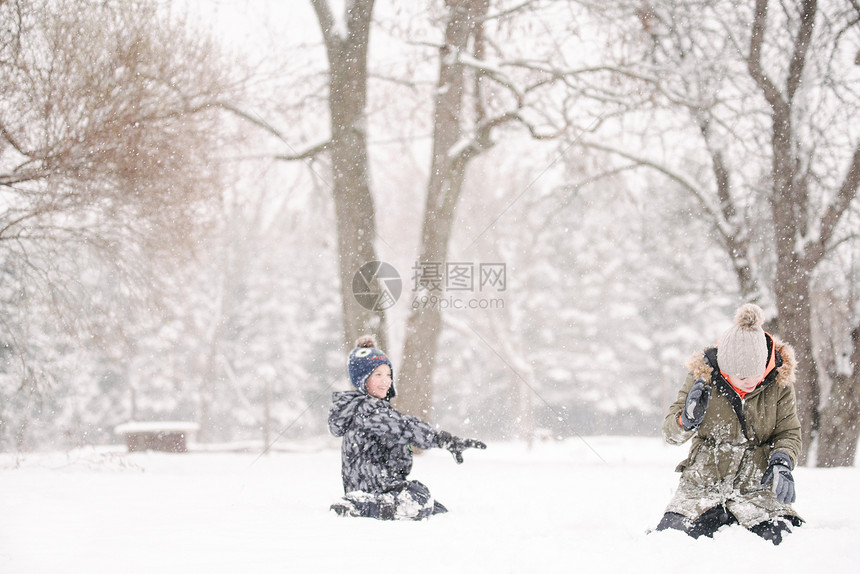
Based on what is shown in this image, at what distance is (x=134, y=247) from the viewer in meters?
7.95

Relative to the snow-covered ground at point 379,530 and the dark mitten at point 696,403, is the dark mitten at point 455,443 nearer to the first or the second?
the snow-covered ground at point 379,530

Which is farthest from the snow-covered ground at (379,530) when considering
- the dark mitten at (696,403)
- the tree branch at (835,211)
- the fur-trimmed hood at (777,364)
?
the tree branch at (835,211)

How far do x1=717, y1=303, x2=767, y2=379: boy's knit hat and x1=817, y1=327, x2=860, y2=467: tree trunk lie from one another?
201 inches

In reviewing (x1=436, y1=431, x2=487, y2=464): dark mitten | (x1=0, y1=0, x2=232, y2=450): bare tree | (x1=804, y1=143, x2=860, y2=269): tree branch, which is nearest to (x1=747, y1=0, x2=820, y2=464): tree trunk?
(x1=804, y1=143, x2=860, y2=269): tree branch

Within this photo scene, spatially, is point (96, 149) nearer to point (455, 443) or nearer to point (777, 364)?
point (455, 443)

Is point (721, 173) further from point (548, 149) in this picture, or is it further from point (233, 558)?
point (233, 558)

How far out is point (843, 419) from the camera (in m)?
7.61

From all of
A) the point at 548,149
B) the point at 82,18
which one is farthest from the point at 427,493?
the point at 548,149

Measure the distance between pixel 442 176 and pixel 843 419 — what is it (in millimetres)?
5269

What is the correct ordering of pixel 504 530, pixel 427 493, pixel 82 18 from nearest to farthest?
pixel 504 530, pixel 427 493, pixel 82 18

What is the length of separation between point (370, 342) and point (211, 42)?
572cm

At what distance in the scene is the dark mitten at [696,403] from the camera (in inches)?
133

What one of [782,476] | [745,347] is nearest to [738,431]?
[782,476]

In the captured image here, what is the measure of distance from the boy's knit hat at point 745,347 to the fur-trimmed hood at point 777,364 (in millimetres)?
78
